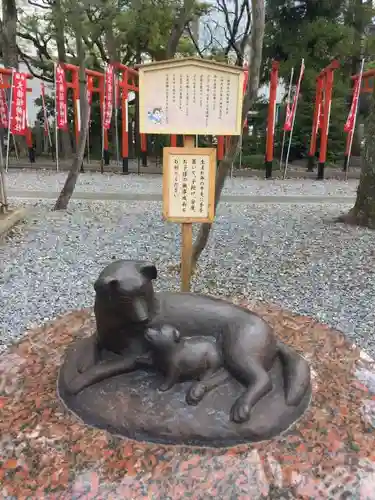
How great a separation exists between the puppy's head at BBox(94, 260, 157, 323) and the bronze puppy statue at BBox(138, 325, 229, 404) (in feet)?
0.39

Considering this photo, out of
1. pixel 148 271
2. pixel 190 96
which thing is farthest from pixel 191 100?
pixel 148 271

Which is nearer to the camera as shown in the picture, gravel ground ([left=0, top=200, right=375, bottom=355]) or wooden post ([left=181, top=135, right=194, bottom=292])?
wooden post ([left=181, top=135, right=194, bottom=292])

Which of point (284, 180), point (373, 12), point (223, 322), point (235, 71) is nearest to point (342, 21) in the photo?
point (373, 12)

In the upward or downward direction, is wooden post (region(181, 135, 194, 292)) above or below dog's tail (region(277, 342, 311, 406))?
above

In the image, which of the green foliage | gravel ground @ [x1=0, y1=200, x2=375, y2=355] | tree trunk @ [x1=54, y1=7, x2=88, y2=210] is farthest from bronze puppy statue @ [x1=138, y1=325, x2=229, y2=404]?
the green foliage

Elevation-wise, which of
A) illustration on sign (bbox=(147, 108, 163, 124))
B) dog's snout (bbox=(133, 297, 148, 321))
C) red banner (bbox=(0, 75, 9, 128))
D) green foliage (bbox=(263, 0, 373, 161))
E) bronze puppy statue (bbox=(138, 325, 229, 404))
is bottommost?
bronze puppy statue (bbox=(138, 325, 229, 404))

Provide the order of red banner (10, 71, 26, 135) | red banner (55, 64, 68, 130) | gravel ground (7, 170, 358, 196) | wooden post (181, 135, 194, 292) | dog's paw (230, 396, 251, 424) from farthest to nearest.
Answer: red banner (55, 64, 68, 130), gravel ground (7, 170, 358, 196), red banner (10, 71, 26, 135), wooden post (181, 135, 194, 292), dog's paw (230, 396, 251, 424)

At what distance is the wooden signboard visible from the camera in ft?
9.73

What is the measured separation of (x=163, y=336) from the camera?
6.86 feet

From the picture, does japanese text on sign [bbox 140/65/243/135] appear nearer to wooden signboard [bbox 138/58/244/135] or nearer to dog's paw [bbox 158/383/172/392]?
wooden signboard [bbox 138/58/244/135]

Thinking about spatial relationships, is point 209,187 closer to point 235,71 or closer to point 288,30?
point 235,71

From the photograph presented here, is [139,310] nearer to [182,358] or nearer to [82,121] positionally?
[182,358]

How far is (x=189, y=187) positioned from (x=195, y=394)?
165 centimetres

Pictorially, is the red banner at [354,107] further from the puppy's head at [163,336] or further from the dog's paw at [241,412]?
the dog's paw at [241,412]
